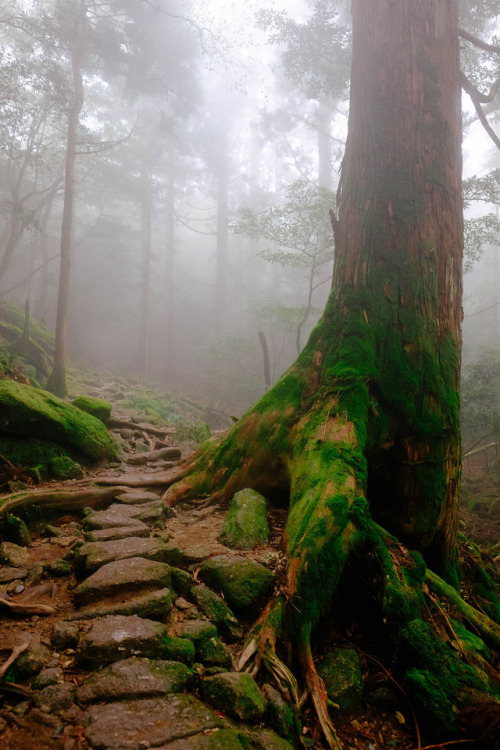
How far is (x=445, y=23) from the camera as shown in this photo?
3.99 m

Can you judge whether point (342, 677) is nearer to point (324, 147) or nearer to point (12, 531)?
point (12, 531)

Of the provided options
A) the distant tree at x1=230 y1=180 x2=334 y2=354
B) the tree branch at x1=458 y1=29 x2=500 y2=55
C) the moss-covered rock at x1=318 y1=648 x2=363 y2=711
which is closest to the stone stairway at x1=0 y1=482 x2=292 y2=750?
the moss-covered rock at x1=318 y1=648 x2=363 y2=711

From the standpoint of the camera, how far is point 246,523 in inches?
112

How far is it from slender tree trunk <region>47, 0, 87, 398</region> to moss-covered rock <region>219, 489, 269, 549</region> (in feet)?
26.8

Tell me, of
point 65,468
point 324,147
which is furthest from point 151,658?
point 324,147

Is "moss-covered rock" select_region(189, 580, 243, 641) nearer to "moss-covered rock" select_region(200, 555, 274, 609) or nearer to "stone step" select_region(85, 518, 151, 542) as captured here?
"moss-covered rock" select_region(200, 555, 274, 609)

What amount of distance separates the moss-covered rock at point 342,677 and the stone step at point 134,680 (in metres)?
0.80

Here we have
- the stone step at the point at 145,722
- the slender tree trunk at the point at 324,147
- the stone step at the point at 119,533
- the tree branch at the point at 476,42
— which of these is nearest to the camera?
the stone step at the point at 145,722

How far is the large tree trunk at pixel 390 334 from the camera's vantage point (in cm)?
322

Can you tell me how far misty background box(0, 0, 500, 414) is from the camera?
11.6 meters

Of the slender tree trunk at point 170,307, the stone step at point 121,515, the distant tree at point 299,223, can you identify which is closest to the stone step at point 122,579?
the stone step at point 121,515

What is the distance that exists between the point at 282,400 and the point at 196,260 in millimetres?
31706

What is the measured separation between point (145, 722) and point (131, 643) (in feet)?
1.13

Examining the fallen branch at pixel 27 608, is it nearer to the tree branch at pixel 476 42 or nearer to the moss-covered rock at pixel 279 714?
the moss-covered rock at pixel 279 714
